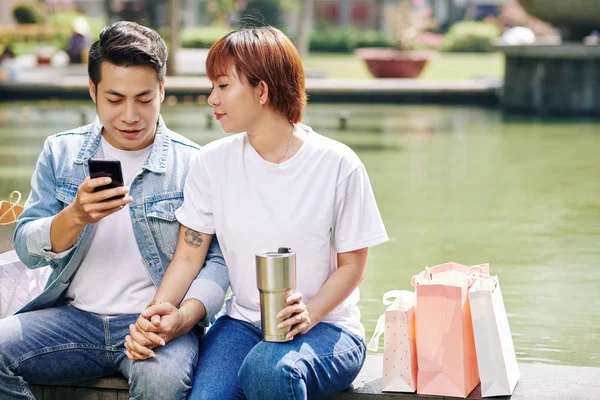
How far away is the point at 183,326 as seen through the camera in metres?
2.89

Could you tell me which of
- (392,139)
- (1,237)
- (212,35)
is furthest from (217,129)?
(212,35)

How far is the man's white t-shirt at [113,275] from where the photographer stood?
3.04 m

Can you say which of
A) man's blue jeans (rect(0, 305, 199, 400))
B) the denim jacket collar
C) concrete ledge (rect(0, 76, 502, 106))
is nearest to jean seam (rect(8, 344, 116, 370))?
man's blue jeans (rect(0, 305, 199, 400))

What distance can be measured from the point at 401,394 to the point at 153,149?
41.6 inches

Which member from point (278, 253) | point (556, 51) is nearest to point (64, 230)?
point (278, 253)

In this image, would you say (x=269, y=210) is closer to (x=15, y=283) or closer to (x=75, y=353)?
(x=75, y=353)

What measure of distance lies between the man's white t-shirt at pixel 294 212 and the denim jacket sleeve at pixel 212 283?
59mm

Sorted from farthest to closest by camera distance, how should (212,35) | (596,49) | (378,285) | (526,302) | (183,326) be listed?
(212,35) → (596,49) → (378,285) → (526,302) → (183,326)

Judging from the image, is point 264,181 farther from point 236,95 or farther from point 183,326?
point 183,326

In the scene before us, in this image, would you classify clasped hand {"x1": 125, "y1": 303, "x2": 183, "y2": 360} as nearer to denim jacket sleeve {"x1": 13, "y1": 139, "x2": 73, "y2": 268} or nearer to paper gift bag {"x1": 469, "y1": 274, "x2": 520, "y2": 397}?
denim jacket sleeve {"x1": 13, "y1": 139, "x2": 73, "y2": 268}

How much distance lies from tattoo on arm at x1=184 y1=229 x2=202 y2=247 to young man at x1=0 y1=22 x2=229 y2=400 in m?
0.07

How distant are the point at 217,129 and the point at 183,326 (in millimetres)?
10125

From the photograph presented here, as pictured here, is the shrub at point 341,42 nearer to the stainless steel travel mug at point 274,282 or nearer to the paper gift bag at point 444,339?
the paper gift bag at point 444,339

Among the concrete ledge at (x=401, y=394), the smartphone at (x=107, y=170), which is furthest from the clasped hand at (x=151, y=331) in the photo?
the smartphone at (x=107, y=170)
